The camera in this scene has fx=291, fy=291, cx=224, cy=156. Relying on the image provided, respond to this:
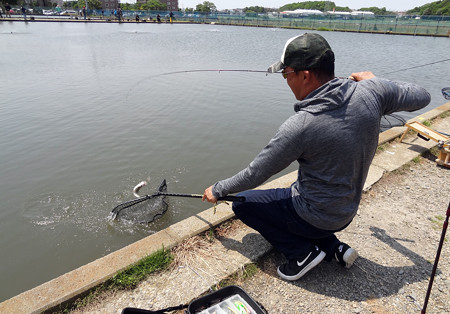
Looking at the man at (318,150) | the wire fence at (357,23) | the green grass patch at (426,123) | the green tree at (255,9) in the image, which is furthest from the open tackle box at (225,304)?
the green tree at (255,9)

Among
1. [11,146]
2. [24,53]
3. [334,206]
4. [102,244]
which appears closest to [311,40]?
[334,206]

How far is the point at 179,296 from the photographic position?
248 cm

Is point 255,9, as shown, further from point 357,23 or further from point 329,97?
point 329,97

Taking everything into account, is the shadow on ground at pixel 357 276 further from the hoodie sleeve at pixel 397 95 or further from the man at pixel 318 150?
the hoodie sleeve at pixel 397 95

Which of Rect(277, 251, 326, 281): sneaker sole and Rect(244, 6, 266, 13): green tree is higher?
Rect(244, 6, 266, 13): green tree

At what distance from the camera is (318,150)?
2.05m

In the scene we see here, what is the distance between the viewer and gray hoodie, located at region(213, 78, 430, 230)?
78.3 inches

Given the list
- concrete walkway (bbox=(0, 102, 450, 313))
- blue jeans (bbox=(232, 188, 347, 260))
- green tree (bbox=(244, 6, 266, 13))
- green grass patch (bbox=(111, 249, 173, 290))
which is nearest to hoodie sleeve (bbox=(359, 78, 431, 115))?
blue jeans (bbox=(232, 188, 347, 260))

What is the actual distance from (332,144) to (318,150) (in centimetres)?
10

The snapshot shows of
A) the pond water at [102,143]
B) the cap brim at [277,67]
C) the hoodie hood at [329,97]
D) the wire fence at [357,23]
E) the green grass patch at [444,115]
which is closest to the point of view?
the hoodie hood at [329,97]

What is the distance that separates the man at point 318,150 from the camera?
2.00 metres

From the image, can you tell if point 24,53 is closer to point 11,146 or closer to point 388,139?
point 11,146

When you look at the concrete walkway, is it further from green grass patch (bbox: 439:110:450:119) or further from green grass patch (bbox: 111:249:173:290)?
green grass patch (bbox: 439:110:450:119)

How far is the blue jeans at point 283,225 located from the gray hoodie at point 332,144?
13 cm
